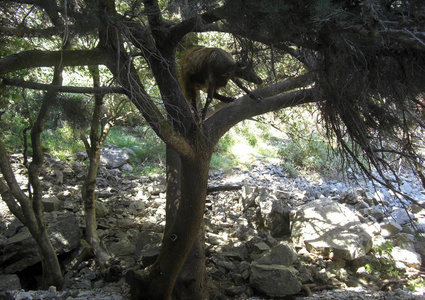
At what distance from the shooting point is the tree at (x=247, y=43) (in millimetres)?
2207

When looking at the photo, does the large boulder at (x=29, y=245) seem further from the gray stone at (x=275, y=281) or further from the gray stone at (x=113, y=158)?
the gray stone at (x=113, y=158)

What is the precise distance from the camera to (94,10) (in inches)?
100

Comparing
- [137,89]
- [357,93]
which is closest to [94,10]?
[137,89]

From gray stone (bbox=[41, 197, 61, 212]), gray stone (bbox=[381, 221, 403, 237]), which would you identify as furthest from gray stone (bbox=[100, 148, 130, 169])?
gray stone (bbox=[381, 221, 403, 237])

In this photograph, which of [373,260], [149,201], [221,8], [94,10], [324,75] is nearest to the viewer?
[221,8]

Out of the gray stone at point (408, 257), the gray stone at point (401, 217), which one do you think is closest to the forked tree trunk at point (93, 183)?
the gray stone at point (408, 257)

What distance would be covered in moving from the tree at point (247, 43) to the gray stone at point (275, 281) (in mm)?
787

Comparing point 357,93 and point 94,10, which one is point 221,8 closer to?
Result: point 94,10

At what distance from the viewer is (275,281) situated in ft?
14.1

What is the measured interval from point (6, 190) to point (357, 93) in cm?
434

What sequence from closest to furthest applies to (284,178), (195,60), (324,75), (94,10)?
(94,10) → (324,75) → (195,60) → (284,178)

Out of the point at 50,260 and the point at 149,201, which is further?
the point at 149,201

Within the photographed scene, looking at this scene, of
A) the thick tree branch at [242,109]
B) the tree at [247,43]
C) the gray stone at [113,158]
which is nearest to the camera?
the tree at [247,43]

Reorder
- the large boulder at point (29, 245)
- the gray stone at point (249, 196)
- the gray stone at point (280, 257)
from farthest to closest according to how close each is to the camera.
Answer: the gray stone at point (249, 196), the large boulder at point (29, 245), the gray stone at point (280, 257)
